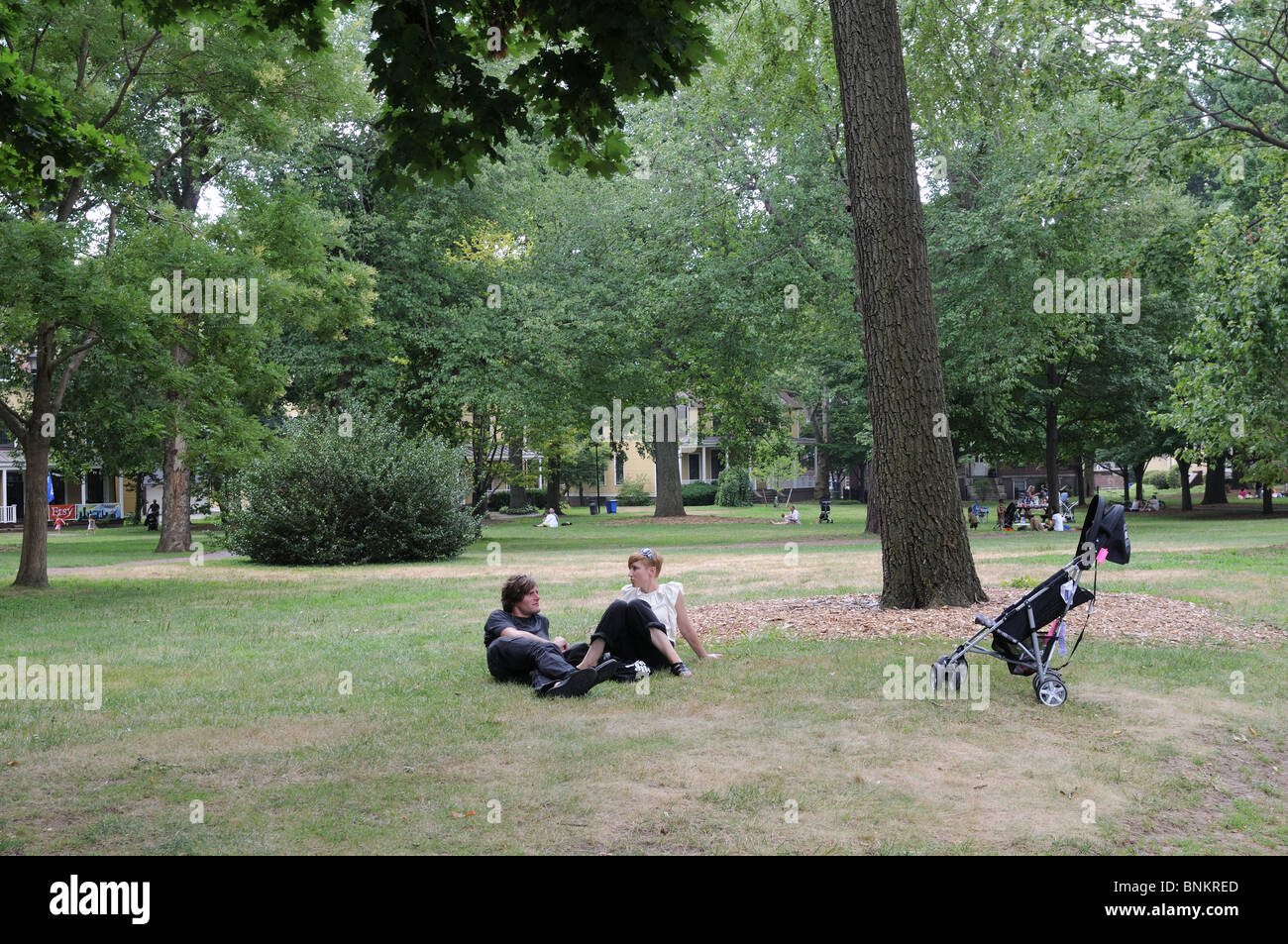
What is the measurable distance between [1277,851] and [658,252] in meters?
27.4

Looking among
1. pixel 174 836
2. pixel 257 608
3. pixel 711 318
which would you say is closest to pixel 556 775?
pixel 174 836

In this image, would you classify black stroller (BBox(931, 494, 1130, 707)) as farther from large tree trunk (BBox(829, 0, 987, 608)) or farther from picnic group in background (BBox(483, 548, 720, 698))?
large tree trunk (BBox(829, 0, 987, 608))

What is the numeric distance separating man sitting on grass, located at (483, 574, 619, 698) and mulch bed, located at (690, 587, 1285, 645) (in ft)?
7.80

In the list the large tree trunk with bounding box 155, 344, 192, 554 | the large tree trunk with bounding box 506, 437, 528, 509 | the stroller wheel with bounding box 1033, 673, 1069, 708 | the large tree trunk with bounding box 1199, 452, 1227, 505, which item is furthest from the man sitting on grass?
the large tree trunk with bounding box 1199, 452, 1227, 505

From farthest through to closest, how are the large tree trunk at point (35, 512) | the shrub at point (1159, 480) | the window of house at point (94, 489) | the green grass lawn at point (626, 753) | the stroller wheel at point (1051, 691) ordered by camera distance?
the shrub at point (1159, 480) → the window of house at point (94, 489) → the large tree trunk at point (35, 512) → the stroller wheel at point (1051, 691) → the green grass lawn at point (626, 753)

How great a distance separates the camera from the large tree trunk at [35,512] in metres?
17.5

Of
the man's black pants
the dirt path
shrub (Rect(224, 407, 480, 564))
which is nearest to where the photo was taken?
the man's black pants

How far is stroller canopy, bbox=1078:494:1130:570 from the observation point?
7.38m

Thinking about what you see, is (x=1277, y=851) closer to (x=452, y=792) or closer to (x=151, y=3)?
(x=452, y=792)

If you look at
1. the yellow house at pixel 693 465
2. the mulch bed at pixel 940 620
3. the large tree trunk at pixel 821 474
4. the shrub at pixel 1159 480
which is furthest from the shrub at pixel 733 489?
the mulch bed at pixel 940 620

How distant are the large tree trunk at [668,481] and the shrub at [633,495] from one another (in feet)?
82.5

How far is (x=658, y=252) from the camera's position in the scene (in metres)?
30.9

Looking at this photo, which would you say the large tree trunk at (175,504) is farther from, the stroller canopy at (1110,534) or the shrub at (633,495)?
the shrub at (633,495)

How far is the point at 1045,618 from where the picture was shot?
7.67 metres
